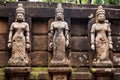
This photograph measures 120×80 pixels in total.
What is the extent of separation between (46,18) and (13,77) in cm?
182

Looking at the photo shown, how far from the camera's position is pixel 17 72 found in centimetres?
702

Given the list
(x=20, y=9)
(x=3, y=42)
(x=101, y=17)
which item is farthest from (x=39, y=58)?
(x=101, y=17)

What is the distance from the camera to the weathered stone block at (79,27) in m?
7.86

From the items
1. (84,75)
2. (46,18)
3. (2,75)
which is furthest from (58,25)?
(2,75)

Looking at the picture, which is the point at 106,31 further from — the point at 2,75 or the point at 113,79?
the point at 2,75

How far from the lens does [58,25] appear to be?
753 centimetres

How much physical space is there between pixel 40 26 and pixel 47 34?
29cm

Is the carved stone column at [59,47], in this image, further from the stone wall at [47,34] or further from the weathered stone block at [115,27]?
the weathered stone block at [115,27]

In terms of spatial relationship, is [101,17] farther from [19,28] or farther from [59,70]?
[19,28]

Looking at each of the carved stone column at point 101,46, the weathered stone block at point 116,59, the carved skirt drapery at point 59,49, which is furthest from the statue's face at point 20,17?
the weathered stone block at point 116,59

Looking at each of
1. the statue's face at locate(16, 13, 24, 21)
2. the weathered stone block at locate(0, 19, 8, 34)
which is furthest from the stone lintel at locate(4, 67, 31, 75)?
the statue's face at locate(16, 13, 24, 21)

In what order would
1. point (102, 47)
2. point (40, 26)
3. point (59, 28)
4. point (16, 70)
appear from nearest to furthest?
1. point (16, 70)
2. point (102, 47)
3. point (59, 28)
4. point (40, 26)

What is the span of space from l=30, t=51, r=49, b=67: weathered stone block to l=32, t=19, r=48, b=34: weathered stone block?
1.87 feet

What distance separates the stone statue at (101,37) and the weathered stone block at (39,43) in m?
1.24
